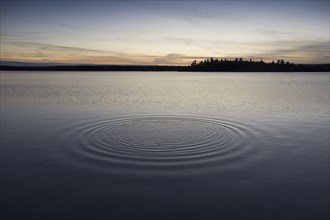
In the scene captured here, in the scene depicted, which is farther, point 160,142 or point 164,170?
point 160,142

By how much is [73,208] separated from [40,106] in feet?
85.0

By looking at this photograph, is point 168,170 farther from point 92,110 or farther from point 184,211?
point 92,110

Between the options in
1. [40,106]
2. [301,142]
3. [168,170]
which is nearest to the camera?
[168,170]

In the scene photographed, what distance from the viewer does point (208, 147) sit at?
48.4 feet

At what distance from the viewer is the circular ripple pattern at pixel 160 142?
502 inches

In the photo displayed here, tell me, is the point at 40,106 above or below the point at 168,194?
above

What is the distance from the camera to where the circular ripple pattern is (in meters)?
12.8

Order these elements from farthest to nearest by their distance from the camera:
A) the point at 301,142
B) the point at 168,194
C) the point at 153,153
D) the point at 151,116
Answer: the point at 151,116, the point at 301,142, the point at 153,153, the point at 168,194

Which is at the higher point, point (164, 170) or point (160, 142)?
point (160, 142)

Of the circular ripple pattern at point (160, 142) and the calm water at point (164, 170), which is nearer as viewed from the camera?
the calm water at point (164, 170)

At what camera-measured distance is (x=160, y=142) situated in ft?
52.2

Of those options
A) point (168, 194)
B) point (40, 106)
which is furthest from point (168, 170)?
point (40, 106)

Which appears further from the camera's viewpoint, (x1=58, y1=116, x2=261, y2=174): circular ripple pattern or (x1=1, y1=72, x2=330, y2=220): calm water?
(x1=58, y1=116, x2=261, y2=174): circular ripple pattern

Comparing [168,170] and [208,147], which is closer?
[168,170]
